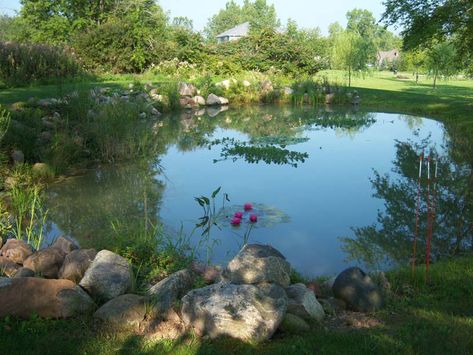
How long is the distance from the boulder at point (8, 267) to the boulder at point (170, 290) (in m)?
1.36

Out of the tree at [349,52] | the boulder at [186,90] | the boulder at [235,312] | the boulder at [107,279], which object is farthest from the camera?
the tree at [349,52]

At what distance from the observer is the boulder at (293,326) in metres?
3.51

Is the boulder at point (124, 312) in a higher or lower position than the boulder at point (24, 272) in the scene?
lower

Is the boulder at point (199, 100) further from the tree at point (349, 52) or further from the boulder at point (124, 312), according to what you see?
the boulder at point (124, 312)

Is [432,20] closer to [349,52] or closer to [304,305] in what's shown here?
[349,52]

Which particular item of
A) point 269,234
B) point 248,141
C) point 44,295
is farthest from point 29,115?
point 44,295

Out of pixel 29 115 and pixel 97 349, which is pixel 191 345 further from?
pixel 29 115

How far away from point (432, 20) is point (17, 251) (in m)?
14.7

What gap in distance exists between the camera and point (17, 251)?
469cm

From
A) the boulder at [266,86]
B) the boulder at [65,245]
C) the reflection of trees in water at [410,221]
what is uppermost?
the boulder at [266,86]

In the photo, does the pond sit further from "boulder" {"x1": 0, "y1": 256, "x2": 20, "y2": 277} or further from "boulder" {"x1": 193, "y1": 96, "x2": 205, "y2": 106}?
"boulder" {"x1": 193, "y1": 96, "x2": 205, "y2": 106}

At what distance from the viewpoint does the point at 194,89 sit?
68.2 ft

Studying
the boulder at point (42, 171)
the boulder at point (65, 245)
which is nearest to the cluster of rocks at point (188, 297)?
the boulder at point (65, 245)

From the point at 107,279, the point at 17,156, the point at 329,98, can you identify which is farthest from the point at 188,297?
the point at 329,98
